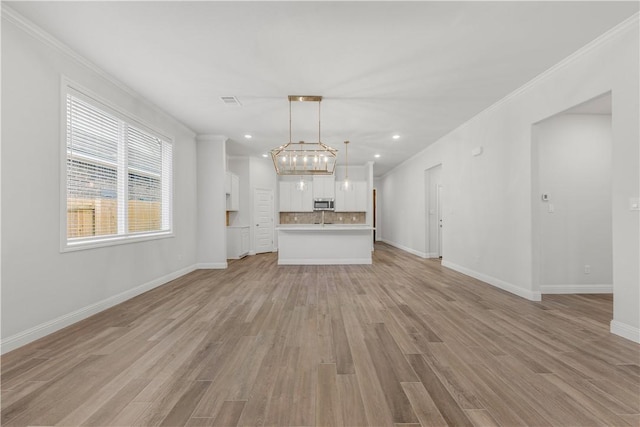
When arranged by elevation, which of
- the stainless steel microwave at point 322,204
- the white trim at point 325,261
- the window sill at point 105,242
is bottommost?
the white trim at point 325,261

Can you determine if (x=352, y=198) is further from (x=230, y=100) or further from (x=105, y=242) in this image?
(x=105, y=242)

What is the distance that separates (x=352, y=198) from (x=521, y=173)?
18.8 ft

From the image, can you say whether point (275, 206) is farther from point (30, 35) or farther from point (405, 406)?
point (405, 406)

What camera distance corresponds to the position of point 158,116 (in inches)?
185

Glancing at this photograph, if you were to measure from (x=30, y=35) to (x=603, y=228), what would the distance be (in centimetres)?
744

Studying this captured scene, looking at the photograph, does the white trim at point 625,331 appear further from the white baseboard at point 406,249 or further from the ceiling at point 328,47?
the white baseboard at point 406,249

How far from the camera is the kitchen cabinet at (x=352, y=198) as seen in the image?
30.8ft

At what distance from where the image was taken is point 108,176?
11.9ft

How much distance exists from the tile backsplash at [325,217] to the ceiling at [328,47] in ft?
17.1

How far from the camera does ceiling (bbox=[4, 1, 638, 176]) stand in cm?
241

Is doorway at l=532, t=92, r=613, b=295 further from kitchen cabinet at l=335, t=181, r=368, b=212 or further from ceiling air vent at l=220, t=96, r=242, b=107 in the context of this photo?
kitchen cabinet at l=335, t=181, r=368, b=212

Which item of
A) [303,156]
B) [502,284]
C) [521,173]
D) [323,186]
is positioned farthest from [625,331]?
[323,186]

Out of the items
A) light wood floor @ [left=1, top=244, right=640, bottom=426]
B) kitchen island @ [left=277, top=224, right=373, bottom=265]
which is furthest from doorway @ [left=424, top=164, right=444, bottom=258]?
light wood floor @ [left=1, top=244, right=640, bottom=426]

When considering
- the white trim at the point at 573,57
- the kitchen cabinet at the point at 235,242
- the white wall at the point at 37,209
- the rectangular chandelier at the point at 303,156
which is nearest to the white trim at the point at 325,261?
the kitchen cabinet at the point at 235,242
